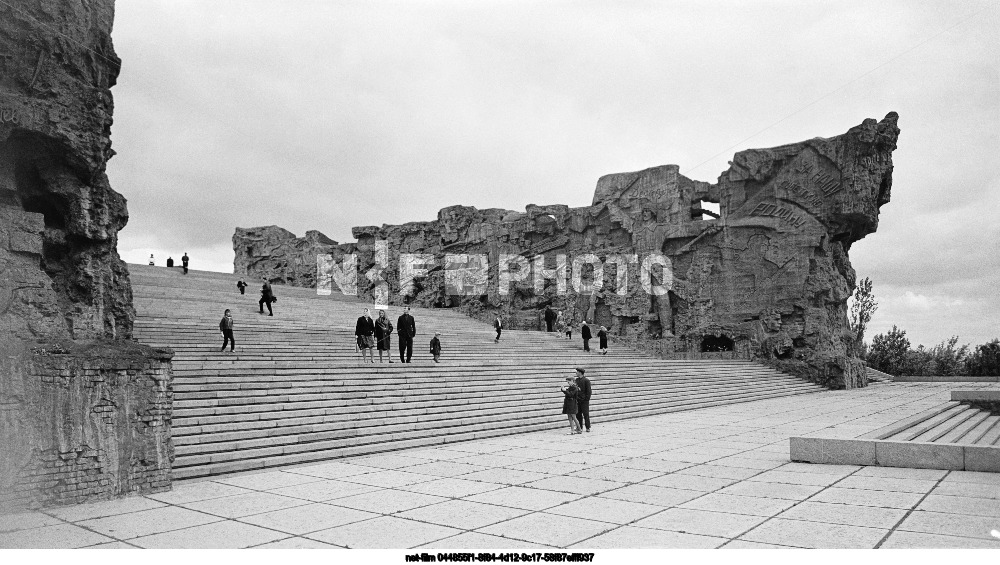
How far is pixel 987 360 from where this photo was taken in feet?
118

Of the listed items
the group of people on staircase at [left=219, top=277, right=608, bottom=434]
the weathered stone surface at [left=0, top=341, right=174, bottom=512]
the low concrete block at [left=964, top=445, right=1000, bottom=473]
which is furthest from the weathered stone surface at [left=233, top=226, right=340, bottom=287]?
the low concrete block at [left=964, top=445, right=1000, bottom=473]

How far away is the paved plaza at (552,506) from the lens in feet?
17.6

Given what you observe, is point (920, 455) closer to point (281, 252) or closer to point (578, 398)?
point (578, 398)

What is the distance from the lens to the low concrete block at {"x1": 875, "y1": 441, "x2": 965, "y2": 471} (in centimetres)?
809

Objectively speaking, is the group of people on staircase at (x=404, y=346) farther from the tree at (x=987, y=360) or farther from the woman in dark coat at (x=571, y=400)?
the tree at (x=987, y=360)

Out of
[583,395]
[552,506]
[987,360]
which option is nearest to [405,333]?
[583,395]

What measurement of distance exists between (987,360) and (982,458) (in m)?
33.8

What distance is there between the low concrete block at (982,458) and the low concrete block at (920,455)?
58 mm

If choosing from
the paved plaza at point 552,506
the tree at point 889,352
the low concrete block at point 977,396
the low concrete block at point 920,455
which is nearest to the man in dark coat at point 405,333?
the paved plaza at point 552,506

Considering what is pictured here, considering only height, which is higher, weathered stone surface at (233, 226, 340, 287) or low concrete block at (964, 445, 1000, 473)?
weathered stone surface at (233, 226, 340, 287)

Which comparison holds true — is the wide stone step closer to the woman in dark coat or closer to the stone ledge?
the woman in dark coat

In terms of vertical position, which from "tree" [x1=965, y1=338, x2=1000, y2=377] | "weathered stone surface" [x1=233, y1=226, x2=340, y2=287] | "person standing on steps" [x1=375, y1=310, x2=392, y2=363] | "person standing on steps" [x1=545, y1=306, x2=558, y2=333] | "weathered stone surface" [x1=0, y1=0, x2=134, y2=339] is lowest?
"tree" [x1=965, y1=338, x2=1000, y2=377]

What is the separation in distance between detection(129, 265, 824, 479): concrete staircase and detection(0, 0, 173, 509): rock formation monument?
1.22 m

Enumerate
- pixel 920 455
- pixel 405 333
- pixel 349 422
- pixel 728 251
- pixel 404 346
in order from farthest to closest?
pixel 728 251
pixel 404 346
pixel 405 333
pixel 349 422
pixel 920 455
